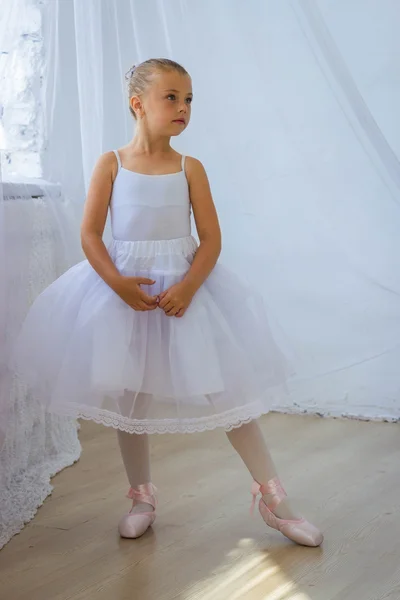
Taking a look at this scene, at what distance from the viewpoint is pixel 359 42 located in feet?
7.66

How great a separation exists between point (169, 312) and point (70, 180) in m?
0.70

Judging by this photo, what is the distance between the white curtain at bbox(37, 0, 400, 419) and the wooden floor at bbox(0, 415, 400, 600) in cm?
36

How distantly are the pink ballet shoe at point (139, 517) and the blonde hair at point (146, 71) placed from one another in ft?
2.38

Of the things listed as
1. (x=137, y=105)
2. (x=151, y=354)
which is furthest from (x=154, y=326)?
(x=137, y=105)

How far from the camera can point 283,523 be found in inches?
59.6

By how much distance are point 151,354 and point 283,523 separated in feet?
1.23

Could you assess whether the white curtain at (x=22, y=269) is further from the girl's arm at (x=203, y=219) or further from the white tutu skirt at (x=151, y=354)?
the girl's arm at (x=203, y=219)

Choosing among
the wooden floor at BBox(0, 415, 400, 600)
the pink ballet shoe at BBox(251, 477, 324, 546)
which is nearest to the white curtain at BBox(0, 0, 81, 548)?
the wooden floor at BBox(0, 415, 400, 600)

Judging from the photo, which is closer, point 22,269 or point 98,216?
point 98,216

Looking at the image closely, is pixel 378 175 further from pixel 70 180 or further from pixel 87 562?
pixel 87 562

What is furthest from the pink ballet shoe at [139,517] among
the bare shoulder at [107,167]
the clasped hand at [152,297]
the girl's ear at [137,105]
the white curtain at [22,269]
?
the girl's ear at [137,105]

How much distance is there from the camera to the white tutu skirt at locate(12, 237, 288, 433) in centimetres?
144

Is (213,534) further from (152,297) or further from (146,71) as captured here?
(146,71)

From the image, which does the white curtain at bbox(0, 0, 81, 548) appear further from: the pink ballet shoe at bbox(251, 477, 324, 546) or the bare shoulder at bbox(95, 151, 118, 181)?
the pink ballet shoe at bbox(251, 477, 324, 546)
